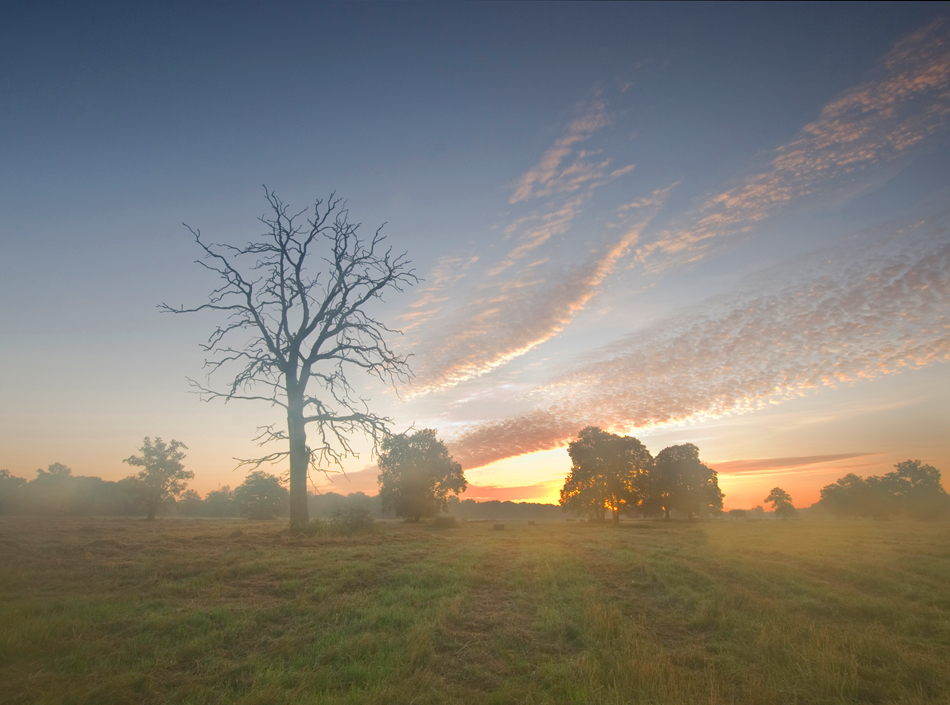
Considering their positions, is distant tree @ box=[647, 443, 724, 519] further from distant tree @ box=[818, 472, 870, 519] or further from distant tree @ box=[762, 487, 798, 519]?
distant tree @ box=[762, 487, 798, 519]

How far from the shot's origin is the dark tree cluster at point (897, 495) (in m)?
74.6

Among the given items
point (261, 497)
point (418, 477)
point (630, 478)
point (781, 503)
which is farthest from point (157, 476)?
point (781, 503)

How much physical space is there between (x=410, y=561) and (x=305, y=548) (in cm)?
402

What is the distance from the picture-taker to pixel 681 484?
6122 centimetres

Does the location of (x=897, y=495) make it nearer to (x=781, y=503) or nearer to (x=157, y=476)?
(x=781, y=503)

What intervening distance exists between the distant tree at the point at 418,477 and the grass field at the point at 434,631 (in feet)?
114

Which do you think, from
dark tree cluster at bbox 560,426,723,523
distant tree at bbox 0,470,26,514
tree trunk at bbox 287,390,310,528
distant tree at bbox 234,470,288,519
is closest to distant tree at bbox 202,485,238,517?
distant tree at bbox 234,470,288,519

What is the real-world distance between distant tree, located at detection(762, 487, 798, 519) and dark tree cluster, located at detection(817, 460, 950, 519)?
3113 centimetres

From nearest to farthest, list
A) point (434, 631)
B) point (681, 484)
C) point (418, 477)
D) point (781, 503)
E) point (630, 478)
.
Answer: point (434, 631) < point (418, 477) < point (630, 478) < point (681, 484) < point (781, 503)

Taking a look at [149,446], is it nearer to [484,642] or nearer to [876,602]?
[484,642]

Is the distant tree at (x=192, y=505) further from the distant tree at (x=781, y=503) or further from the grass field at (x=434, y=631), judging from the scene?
the distant tree at (x=781, y=503)

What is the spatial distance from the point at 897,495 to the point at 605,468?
66149 mm

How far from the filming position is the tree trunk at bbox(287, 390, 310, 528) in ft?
63.8

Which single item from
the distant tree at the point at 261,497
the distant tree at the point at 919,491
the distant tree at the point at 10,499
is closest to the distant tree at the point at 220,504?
the distant tree at the point at 261,497
